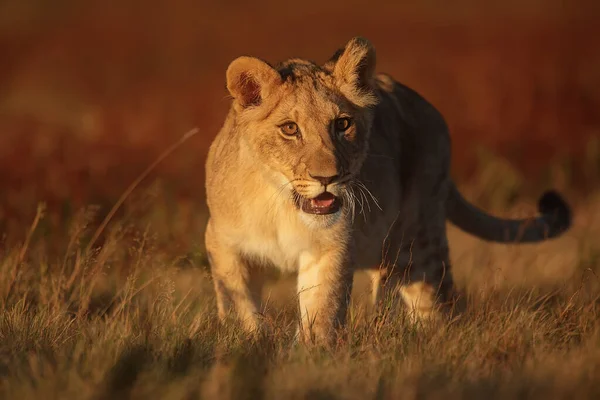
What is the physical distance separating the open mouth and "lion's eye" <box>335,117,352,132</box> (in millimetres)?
332

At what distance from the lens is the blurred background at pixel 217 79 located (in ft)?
31.2

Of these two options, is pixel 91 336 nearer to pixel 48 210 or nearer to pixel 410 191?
pixel 410 191

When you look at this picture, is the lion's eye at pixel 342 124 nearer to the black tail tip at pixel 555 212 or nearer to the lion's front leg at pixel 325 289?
the lion's front leg at pixel 325 289

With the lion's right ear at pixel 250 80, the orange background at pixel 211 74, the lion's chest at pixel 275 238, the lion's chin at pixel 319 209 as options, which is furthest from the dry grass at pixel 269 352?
the orange background at pixel 211 74

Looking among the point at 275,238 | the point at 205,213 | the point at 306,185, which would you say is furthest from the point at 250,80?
the point at 205,213

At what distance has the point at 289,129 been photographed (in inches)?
183

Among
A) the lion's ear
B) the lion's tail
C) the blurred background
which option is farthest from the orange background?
the lion's tail

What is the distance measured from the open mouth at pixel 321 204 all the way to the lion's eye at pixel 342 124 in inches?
13.1

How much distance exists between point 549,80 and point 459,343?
11760 millimetres

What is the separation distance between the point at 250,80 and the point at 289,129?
0.34 metres

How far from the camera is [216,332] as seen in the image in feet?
14.6

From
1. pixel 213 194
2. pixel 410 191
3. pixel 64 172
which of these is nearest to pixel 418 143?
pixel 410 191

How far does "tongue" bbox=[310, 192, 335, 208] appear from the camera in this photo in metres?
4.59

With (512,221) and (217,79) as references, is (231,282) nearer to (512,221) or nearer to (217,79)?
(512,221)
